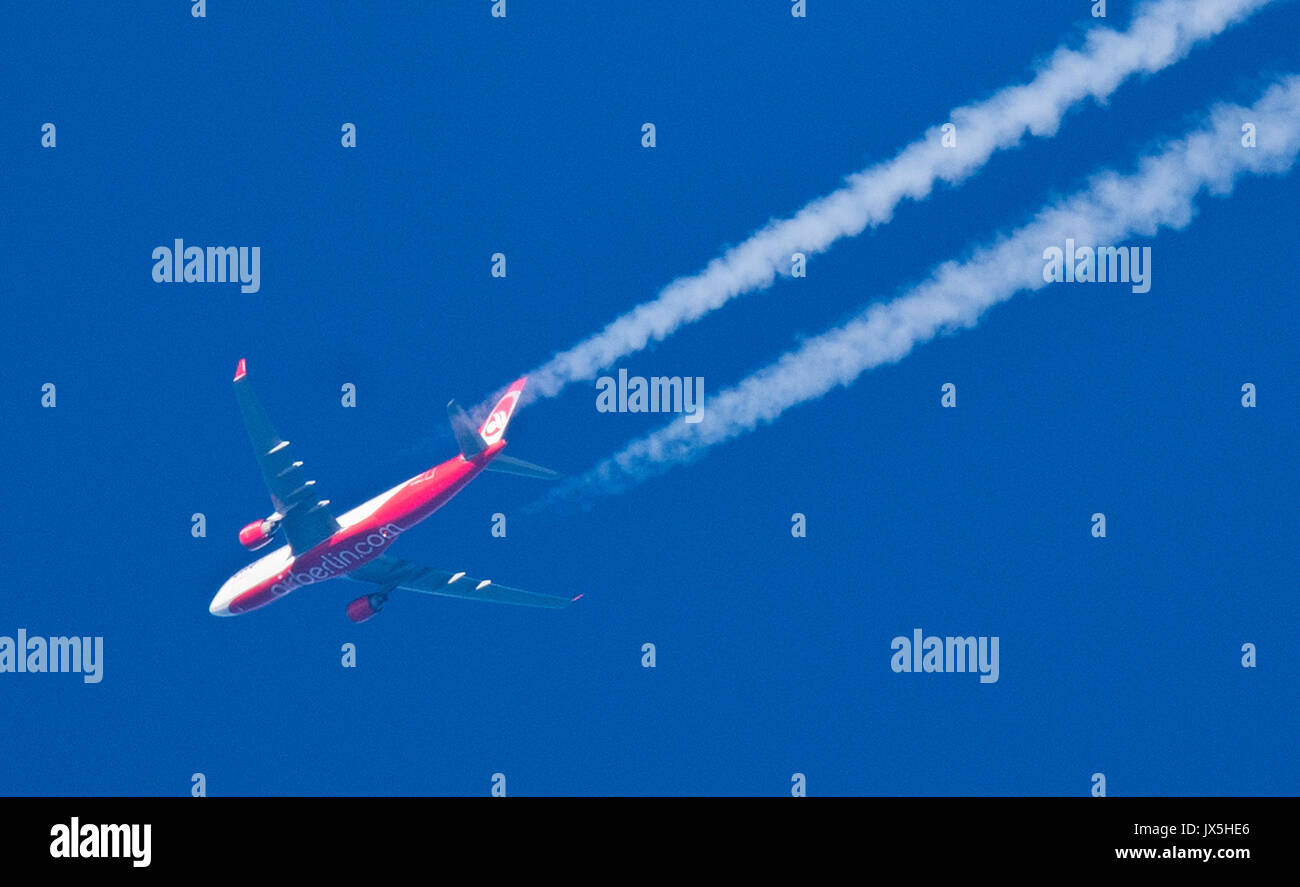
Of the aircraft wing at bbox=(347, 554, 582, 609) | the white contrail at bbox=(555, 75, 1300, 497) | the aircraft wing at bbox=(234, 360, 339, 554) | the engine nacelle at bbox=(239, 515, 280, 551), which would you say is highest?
the white contrail at bbox=(555, 75, 1300, 497)

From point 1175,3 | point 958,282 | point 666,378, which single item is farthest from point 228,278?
point 1175,3

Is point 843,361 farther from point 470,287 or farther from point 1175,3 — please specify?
point 1175,3

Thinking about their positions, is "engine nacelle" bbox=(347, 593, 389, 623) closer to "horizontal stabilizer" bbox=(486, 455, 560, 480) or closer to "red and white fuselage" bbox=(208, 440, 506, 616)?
"red and white fuselage" bbox=(208, 440, 506, 616)

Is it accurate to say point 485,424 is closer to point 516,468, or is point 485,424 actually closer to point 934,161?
point 516,468

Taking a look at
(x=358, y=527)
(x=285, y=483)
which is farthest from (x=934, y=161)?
(x=285, y=483)

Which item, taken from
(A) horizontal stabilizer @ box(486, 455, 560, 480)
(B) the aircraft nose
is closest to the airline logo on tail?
(A) horizontal stabilizer @ box(486, 455, 560, 480)

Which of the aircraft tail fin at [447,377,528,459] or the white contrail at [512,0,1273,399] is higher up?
the white contrail at [512,0,1273,399]
